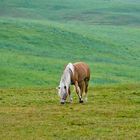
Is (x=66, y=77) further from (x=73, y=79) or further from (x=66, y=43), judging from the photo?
(x=66, y=43)

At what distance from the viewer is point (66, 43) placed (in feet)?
264

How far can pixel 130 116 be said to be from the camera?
67.6 ft

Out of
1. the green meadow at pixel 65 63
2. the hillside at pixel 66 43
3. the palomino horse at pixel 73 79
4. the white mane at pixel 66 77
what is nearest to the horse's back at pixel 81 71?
the palomino horse at pixel 73 79

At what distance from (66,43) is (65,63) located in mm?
14067

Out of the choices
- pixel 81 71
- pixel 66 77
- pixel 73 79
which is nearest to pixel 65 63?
pixel 81 71

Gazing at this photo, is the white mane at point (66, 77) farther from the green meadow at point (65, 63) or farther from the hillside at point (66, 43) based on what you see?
the hillside at point (66, 43)

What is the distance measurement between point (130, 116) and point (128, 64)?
5302cm

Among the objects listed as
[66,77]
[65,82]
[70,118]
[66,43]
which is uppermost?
[66,77]

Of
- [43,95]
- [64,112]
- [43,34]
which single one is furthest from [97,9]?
[64,112]

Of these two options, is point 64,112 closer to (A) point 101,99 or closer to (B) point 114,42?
(A) point 101,99

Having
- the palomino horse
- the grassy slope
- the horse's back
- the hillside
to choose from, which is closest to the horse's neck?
the palomino horse

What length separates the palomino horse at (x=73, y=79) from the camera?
23672 millimetres

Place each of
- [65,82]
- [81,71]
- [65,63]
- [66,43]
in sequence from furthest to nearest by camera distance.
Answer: [66,43] → [65,63] → [81,71] → [65,82]

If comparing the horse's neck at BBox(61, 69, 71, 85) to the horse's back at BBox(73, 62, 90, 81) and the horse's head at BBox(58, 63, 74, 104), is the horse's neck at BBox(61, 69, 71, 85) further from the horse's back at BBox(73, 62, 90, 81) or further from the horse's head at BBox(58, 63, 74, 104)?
the horse's back at BBox(73, 62, 90, 81)
